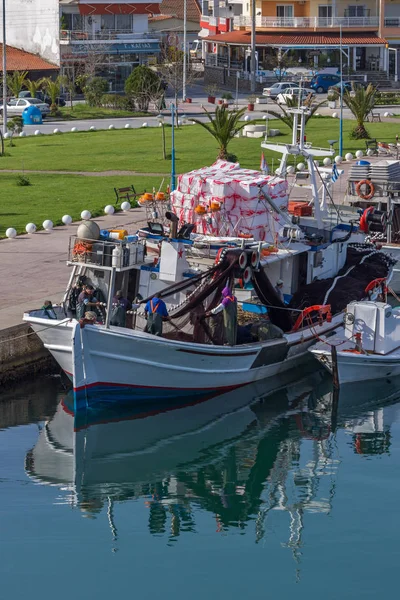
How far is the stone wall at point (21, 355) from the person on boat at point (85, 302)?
5.44 ft

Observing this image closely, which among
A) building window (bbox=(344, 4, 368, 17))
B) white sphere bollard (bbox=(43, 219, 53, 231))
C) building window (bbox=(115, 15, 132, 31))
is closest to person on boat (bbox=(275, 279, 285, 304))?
white sphere bollard (bbox=(43, 219, 53, 231))

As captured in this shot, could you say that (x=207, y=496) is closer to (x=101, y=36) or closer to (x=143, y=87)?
(x=143, y=87)

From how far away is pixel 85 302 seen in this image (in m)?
23.6

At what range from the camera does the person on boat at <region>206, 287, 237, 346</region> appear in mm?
23484

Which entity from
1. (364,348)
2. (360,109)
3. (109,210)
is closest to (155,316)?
(364,348)

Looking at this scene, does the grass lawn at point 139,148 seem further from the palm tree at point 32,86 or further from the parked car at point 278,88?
the parked car at point 278,88

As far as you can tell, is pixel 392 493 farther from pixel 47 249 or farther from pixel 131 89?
pixel 131 89

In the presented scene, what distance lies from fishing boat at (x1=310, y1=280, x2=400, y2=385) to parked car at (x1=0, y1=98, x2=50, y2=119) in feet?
142

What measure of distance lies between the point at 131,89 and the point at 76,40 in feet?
51.5

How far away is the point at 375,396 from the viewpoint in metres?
25.2

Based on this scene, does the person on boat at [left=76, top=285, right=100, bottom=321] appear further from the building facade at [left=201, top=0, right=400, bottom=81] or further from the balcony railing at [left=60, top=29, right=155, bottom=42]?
the building facade at [left=201, top=0, right=400, bottom=81]

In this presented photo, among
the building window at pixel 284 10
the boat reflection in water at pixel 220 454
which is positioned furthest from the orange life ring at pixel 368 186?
the building window at pixel 284 10

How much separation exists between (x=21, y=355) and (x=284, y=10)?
215 ft

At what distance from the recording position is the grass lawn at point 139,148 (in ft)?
154
